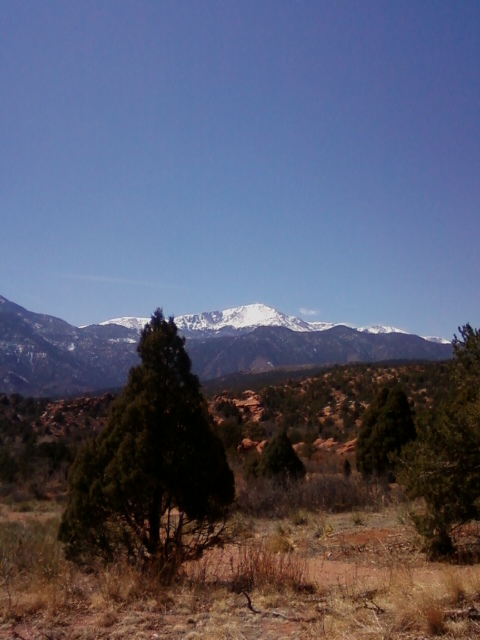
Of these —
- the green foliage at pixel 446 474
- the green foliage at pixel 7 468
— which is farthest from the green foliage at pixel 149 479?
the green foliage at pixel 7 468

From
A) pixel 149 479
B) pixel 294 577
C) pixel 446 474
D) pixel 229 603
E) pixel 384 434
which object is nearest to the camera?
pixel 229 603

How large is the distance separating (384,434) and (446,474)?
1056 cm

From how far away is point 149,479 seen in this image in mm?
7344

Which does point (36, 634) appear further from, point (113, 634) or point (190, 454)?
point (190, 454)

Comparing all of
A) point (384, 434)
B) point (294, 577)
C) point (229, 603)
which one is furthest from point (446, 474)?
point (384, 434)

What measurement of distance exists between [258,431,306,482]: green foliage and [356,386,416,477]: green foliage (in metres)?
2.46

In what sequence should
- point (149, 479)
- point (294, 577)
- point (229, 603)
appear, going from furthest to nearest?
point (149, 479)
point (294, 577)
point (229, 603)

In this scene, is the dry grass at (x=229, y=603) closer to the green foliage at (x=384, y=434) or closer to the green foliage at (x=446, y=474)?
the green foliage at (x=446, y=474)

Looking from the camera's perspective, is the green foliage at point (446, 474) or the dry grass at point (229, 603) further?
the green foliage at point (446, 474)

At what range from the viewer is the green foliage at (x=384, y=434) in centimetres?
1978

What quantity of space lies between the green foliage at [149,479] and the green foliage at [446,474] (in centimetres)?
373

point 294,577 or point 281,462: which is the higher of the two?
point 294,577

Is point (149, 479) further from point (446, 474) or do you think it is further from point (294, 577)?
point (446, 474)

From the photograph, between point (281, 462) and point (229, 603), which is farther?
point (281, 462)
